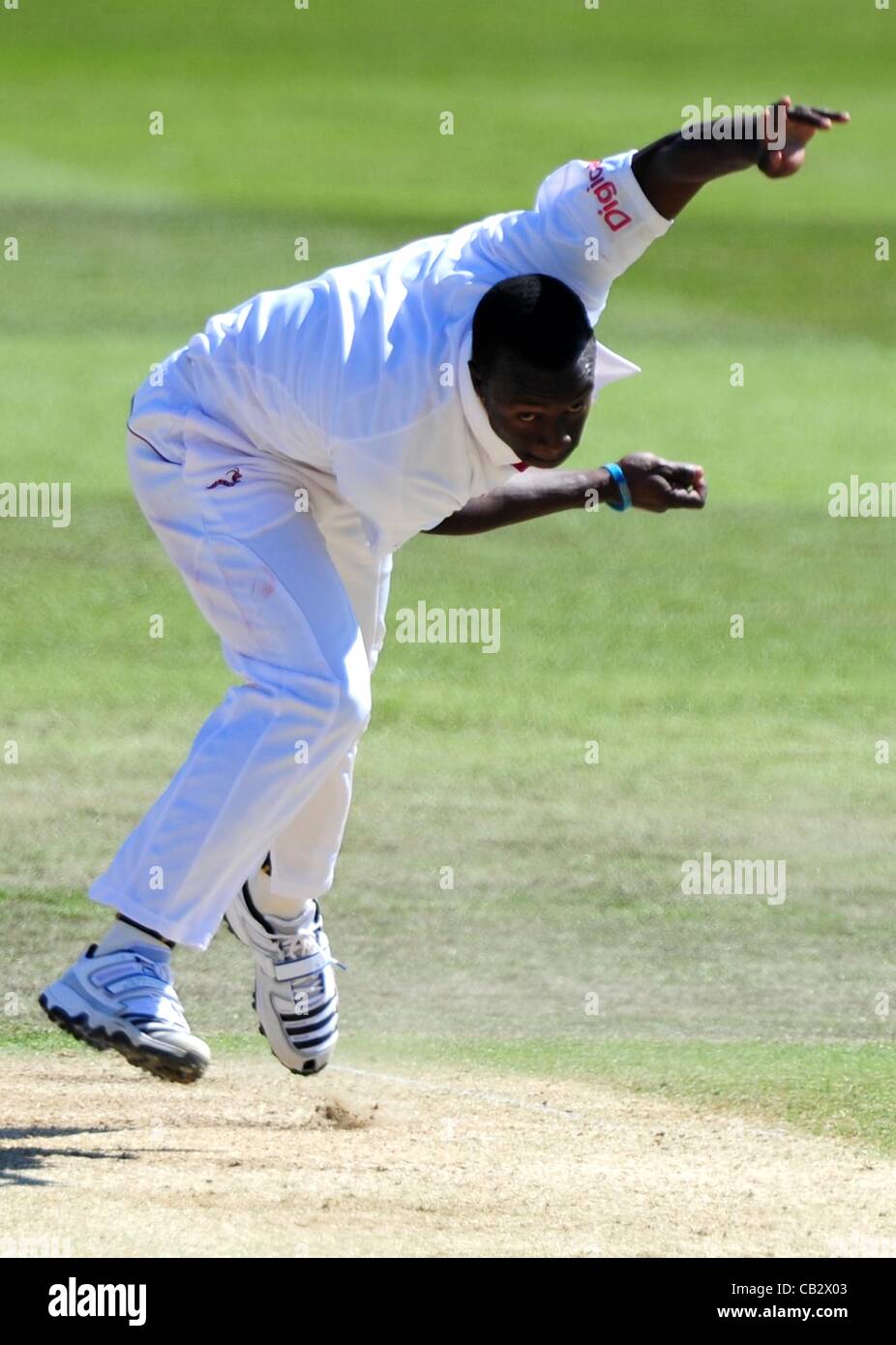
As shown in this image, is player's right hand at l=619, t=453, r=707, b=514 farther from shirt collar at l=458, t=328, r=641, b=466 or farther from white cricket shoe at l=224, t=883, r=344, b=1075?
white cricket shoe at l=224, t=883, r=344, b=1075

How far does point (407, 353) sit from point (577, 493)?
2.89ft

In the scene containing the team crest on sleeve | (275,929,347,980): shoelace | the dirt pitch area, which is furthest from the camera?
(275,929,347,980): shoelace

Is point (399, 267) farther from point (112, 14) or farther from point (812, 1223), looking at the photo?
point (112, 14)

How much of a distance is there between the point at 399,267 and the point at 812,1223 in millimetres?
2240

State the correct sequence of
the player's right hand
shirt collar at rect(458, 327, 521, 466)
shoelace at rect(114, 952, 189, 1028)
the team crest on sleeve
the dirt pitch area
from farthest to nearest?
the player's right hand < shoelace at rect(114, 952, 189, 1028) < the team crest on sleeve < shirt collar at rect(458, 327, 521, 466) < the dirt pitch area

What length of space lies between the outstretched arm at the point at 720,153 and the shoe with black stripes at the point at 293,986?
1983 mm

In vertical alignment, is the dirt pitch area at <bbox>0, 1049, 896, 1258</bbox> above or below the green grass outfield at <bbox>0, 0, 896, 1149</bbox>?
above

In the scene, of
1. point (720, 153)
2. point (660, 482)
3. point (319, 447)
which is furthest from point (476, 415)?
point (660, 482)

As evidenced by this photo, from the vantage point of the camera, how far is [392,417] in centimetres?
436

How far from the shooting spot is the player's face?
14.0ft

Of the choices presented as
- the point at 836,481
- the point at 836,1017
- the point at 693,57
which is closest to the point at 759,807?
the point at 836,1017

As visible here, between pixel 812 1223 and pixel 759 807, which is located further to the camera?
pixel 759 807

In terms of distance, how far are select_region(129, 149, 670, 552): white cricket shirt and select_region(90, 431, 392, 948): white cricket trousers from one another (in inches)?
4.9

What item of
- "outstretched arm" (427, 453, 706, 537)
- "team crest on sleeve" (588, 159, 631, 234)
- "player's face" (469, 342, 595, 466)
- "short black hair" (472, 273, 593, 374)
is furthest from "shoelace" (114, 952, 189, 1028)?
"team crest on sleeve" (588, 159, 631, 234)
